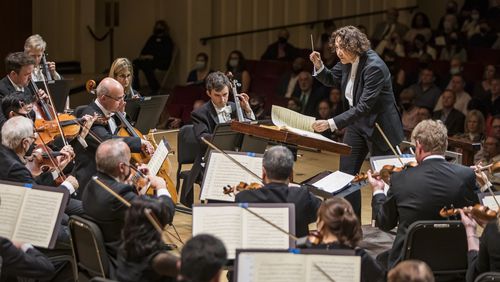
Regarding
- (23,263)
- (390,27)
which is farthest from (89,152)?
(390,27)

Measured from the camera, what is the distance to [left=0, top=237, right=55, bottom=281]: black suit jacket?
4.77 meters

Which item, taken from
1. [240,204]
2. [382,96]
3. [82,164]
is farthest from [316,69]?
[240,204]

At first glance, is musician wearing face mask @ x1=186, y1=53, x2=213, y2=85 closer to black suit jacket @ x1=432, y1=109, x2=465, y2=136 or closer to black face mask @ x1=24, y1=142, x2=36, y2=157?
black suit jacket @ x1=432, y1=109, x2=465, y2=136

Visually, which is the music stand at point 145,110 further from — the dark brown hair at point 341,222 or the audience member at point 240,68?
the audience member at point 240,68

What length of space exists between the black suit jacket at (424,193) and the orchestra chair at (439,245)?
4.3 inches

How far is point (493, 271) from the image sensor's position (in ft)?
15.5

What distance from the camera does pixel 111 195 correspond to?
4.97m

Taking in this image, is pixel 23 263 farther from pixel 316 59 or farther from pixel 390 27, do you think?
pixel 390 27

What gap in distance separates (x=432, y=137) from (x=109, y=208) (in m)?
1.75

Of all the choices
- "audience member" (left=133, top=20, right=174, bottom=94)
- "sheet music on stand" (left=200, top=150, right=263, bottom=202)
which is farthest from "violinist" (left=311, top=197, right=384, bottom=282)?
"audience member" (left=133, top=20, right=174, bottom=94)

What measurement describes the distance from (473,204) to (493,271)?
1.96 ft

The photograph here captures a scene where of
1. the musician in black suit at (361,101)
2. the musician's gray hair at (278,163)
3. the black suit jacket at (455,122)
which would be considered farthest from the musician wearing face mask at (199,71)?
the musician's gray hair at (278,163)

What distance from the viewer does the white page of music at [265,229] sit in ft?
16.4

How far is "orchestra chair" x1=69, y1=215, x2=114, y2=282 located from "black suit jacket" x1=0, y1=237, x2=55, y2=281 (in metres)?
0.16
